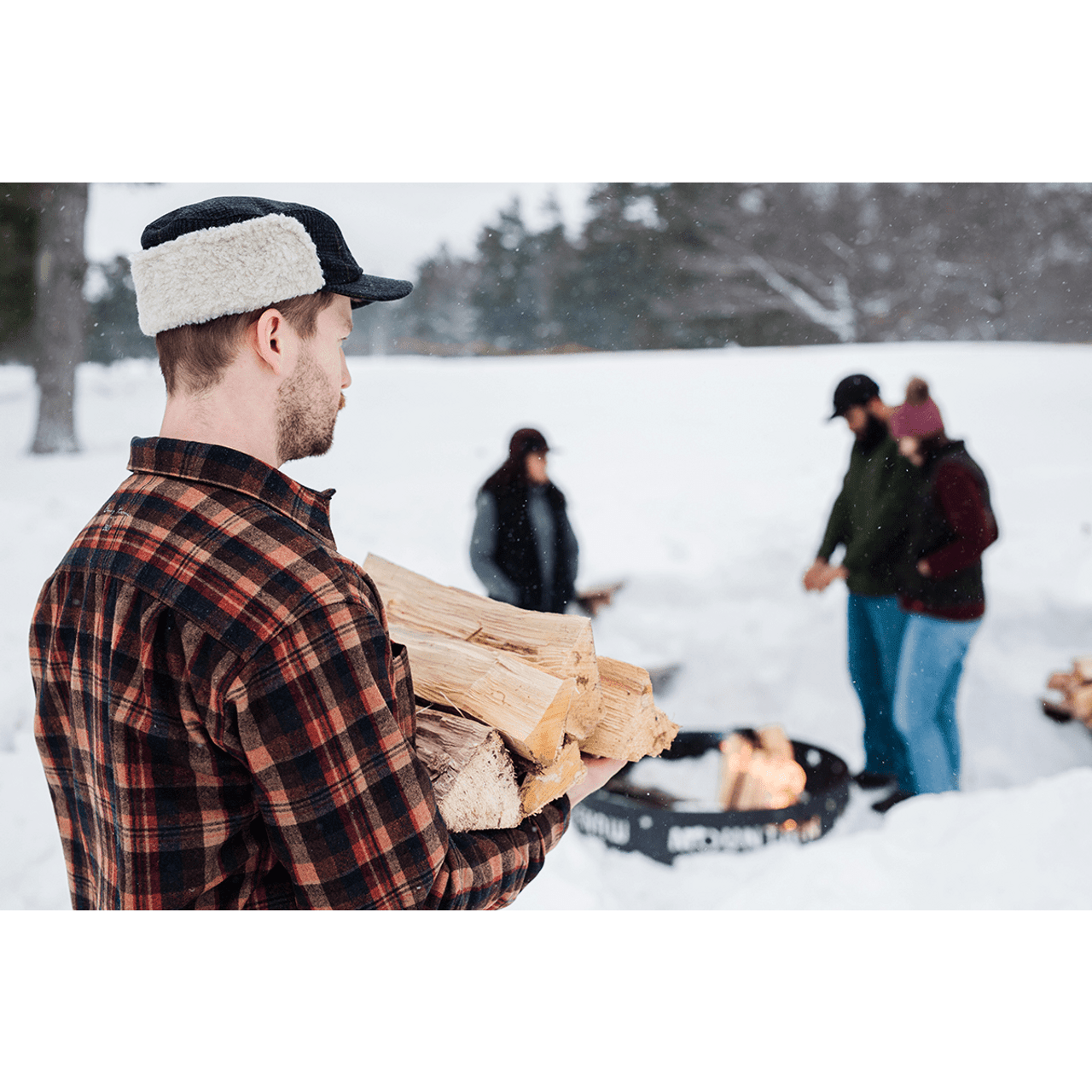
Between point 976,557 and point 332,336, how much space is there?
2.10 m

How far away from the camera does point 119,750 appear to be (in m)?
1.17

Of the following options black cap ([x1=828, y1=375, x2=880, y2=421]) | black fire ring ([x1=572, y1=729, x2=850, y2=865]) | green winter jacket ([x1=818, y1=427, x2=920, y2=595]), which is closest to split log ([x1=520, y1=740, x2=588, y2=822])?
black fire ring ([x1=572, y1=729, x2=850, y2=865])

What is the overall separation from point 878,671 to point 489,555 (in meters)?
1.33

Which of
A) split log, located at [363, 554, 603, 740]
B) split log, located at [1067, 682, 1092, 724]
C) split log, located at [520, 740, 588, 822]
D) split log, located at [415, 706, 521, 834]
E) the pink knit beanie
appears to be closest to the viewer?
split log, located at [415, 706, 521, 834]

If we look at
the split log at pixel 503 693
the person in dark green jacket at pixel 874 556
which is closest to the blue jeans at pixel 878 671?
the person in dark green jacket at pixel 874 556

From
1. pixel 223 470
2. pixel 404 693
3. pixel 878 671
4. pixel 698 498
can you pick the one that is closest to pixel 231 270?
pixel 223 470

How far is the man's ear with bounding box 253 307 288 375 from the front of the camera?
4.33 ft

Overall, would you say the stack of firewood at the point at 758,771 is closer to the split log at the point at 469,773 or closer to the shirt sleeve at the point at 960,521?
the shirt sleeve at the point at 960,521

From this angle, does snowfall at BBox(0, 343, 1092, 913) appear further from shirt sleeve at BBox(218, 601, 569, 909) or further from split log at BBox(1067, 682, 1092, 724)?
shirt sleeve at BBox(218, 601, 569, 909)

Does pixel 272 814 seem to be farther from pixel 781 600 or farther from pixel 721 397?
pixel 781 600

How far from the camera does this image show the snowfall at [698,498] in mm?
2498

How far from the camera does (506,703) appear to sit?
1.66 meters

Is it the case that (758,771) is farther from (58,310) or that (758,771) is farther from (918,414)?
(58,310)
